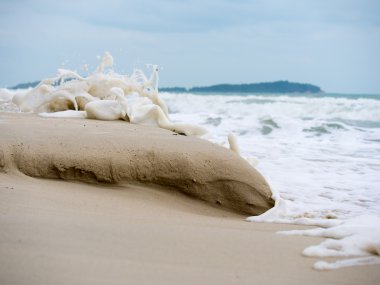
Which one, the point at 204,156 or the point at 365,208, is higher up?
the point at 204,156

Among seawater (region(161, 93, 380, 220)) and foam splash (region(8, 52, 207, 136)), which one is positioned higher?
foam splash (region(8, 52, 207, 136))

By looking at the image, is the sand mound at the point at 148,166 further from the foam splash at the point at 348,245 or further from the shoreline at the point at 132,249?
the foam splash at the point at 348,245

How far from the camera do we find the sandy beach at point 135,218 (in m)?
1.42

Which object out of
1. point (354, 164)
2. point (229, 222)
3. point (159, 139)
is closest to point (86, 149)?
point (159, 139)

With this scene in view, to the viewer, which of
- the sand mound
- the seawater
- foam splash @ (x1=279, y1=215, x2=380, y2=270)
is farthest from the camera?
the seawater

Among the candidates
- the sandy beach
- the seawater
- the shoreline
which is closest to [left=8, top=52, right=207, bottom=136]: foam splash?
the seawater

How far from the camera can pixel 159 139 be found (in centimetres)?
320

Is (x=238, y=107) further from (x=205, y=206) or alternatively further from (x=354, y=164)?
(x=205, y=206)

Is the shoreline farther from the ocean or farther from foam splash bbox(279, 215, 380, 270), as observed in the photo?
the ocean

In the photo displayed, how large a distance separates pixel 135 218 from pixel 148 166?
0.82 metres

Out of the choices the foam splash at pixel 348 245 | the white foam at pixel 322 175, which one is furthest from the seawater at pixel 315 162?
the foam splash at pixel 348 245

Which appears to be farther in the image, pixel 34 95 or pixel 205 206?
pixel 34 95

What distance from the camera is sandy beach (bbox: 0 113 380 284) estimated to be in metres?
1.42

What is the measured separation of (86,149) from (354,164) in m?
3.05
